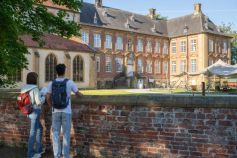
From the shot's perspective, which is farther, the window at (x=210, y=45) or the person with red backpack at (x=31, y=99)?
the window at (x=210, y=45)

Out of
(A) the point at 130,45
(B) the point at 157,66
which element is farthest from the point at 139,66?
(B) the point at 157,66

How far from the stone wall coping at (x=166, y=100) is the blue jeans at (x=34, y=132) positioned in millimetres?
907

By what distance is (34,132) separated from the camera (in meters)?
7.97

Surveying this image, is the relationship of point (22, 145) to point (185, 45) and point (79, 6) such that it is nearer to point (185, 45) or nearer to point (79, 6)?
point (79, 6)

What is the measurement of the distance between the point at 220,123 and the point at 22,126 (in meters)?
4.93

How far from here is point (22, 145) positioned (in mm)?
9266

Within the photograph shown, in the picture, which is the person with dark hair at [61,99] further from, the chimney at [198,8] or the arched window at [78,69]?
the chimney at [198,8]

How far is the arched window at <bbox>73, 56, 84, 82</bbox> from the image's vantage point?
4431 centimetres

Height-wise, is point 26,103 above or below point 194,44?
below

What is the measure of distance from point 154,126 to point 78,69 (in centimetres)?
3787

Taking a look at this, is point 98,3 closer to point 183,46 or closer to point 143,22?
point 143,22

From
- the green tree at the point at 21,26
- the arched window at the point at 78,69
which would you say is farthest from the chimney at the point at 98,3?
the green tree at the point at 21,26

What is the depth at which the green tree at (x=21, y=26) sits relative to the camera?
30.2 ft

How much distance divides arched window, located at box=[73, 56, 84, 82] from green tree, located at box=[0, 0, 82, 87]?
3278cm
